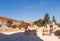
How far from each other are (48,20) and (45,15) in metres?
2.33

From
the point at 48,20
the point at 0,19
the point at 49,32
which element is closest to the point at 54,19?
the point at 48,20

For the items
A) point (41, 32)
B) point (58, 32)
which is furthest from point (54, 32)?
point (41, 32)

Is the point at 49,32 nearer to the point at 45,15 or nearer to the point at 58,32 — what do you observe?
the point at 58,32

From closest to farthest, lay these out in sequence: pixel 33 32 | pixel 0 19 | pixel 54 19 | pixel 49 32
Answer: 1. pixel 33 32
2. pixel 49 32
3. pixel 54 19
4. pixel 0 19

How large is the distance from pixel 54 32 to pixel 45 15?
26.2m

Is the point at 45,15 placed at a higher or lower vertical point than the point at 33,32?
higher

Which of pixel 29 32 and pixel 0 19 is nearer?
pixel 29 32

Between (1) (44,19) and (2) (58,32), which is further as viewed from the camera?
(1) (44,19)

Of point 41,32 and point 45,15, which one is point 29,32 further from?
point 45,15

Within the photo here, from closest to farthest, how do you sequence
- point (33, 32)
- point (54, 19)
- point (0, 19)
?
point (33, 32) < point (54, 19) < point (0, 19)

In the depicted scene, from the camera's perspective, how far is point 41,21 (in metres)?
45.2

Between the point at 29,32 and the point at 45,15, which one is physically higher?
the point at 45,15

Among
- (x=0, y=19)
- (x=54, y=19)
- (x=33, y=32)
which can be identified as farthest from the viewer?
(x=0, y=19)

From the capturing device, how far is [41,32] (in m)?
20.7
